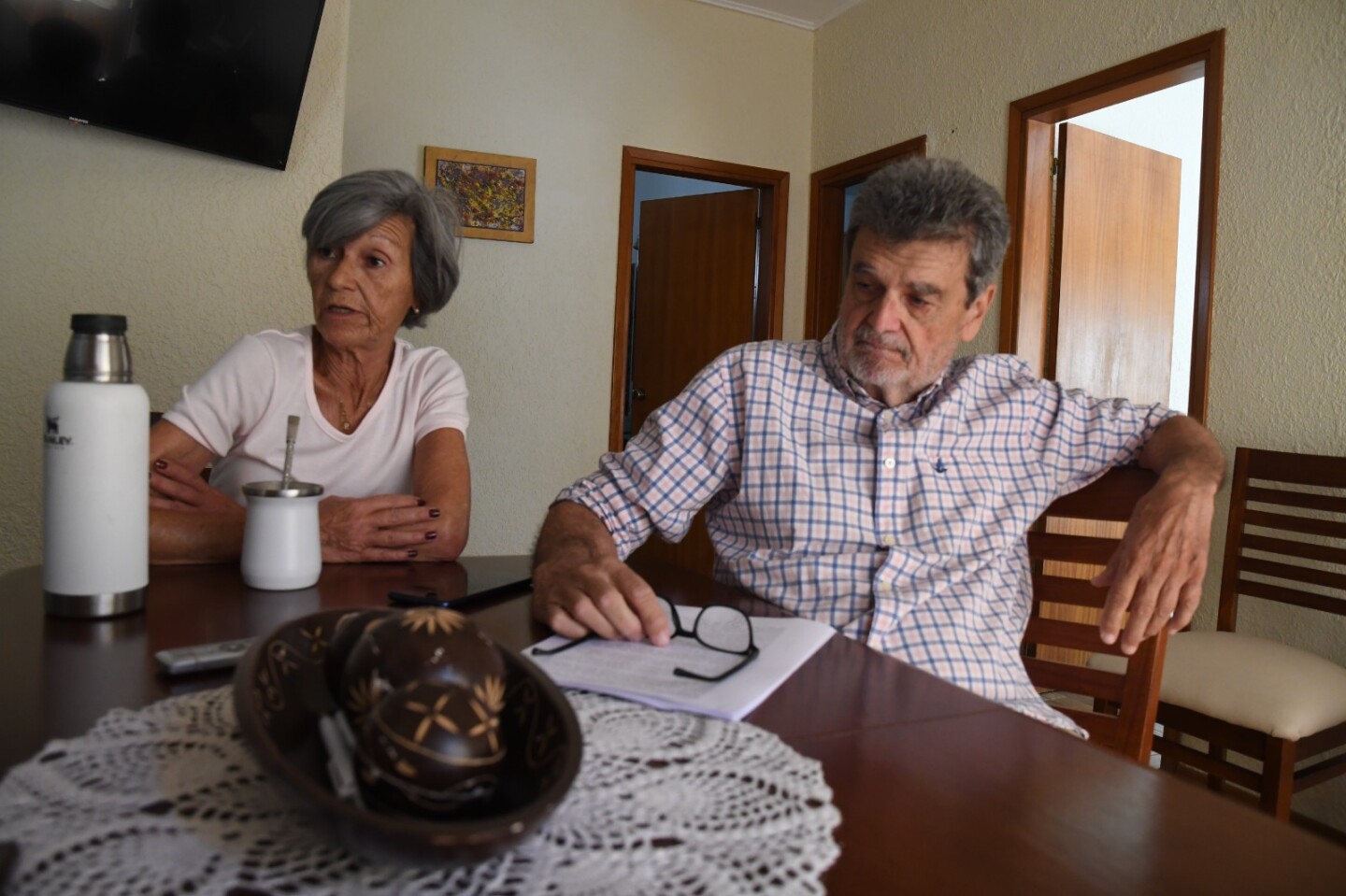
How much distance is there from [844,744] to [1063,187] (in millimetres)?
3219

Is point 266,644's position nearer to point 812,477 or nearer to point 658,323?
point 812,477

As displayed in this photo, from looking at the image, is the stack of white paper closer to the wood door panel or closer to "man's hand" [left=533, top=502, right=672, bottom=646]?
"man's hand" [left=533, top=502, right=672, bottom=646]

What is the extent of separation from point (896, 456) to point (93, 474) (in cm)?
105

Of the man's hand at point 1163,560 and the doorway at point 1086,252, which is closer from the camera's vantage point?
the man's hand at point 1163,560

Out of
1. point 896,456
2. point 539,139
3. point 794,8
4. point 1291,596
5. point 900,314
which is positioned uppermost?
point 794,8

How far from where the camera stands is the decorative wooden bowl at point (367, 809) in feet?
1.30

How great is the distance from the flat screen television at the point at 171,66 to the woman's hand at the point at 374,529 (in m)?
1.61

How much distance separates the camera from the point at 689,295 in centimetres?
495

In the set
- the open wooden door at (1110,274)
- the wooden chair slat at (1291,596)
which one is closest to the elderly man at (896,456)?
the wooden chair slat at (1291,596)

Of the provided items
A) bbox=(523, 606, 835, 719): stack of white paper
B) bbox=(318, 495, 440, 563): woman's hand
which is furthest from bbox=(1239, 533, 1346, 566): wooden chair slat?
bbox=(318, 495, 440, 563): woman's hand

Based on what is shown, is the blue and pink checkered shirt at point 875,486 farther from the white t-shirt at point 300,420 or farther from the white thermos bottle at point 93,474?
the white thermos bottle at point 93,474

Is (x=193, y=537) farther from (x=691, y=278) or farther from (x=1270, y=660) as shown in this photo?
(x=691, y=278)

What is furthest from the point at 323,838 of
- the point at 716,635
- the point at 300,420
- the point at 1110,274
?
the point at 1110,274

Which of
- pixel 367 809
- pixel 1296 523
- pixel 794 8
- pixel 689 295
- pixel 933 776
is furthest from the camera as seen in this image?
pixel 689 295
